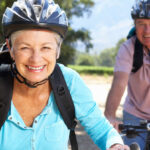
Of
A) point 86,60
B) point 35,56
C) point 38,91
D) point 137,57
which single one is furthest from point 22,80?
point 86,60

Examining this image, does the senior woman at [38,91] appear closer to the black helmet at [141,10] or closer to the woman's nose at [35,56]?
the woman's nose at [35,56]

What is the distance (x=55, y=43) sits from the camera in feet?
7.55

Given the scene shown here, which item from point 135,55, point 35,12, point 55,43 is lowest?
point 135,55

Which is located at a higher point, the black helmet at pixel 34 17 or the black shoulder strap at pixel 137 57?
the black helmet at pixel 34 17

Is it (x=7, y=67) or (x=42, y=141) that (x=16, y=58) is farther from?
(x=42, y=141)

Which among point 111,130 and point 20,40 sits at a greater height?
point 20,40

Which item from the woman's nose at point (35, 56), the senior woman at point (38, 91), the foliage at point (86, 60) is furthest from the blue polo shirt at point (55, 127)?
the foliage at point (86, 60)

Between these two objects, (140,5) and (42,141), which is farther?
(140,5)

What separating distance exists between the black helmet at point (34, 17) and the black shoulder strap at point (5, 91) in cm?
27

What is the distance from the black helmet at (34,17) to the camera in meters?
2.23

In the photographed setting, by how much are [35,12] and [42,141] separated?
0.85 m

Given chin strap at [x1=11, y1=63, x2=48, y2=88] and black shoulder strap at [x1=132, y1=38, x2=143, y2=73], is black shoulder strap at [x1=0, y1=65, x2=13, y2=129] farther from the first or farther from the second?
black shoulder strap at [x1=132, y1=38, x2=143, y2=73]

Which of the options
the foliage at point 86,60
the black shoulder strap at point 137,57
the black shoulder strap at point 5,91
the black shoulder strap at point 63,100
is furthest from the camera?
the foliage at point 86,60

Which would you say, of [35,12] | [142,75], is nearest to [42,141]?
[35,12]
